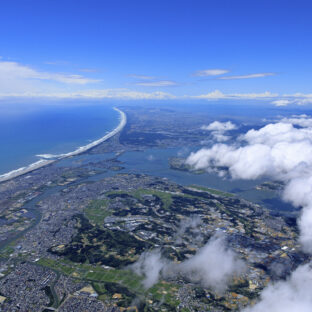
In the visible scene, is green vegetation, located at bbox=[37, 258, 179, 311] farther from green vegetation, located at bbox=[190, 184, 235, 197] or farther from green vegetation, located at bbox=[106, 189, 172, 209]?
green vegetation, located at bbox=[190, 184, 235, 197]

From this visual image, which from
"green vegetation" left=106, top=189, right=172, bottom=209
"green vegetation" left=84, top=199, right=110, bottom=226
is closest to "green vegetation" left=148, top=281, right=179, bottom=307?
"green vegetation" left=84, top=199, right=110, bottom=226

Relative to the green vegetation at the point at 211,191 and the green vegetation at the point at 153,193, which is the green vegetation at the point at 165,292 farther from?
the green vegetation at the point at 211,191

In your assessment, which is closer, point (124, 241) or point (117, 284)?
point (117, 284)

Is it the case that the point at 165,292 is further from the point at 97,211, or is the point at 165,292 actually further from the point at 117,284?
the point at 97,211

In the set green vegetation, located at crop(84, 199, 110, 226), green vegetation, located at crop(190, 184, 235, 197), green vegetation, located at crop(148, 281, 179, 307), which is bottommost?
green vegetation, located at crop(84, 199, 110, 226)

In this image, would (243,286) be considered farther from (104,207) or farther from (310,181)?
(310,181)

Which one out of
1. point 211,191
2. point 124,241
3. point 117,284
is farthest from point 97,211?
point 211,191

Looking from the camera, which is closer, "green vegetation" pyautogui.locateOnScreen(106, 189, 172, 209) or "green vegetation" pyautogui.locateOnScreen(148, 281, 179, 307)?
"green vegetation" pyautogui.locateOnScreen(148, 281, 179, 307)
